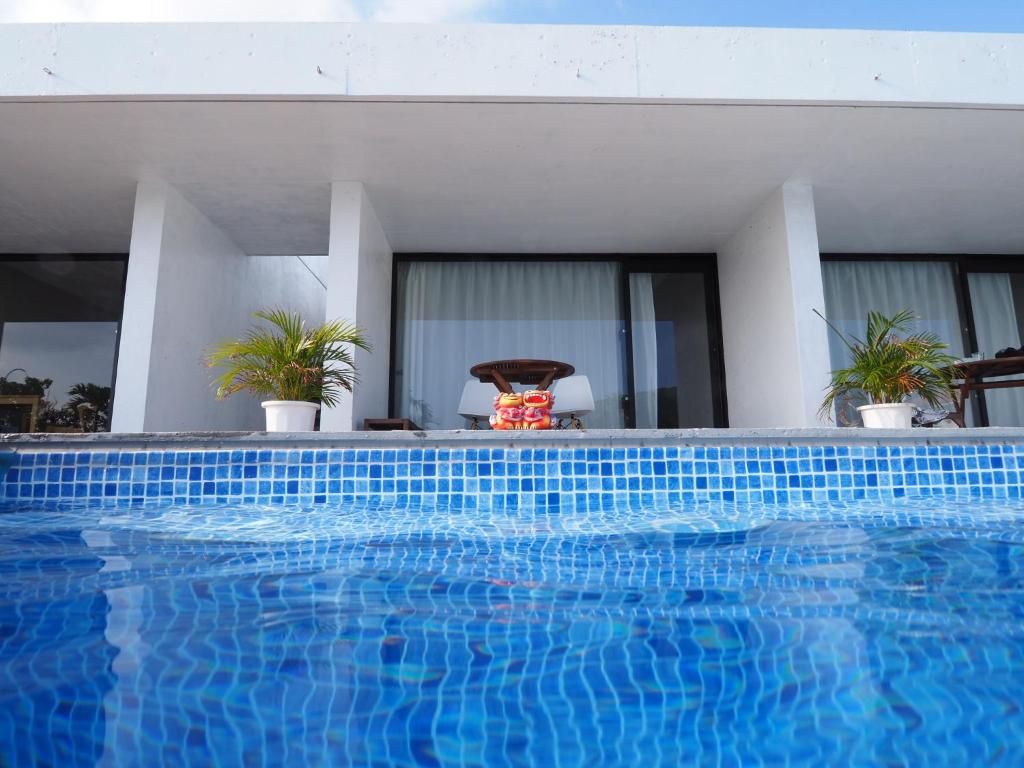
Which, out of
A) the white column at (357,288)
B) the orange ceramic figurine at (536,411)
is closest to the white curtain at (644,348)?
the white column at (357,288)

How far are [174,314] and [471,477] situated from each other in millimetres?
3473

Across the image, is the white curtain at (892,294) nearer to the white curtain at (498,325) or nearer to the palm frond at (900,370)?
the white curtain at (498,325)

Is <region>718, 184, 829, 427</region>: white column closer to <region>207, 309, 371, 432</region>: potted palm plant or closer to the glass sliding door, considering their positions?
the glass sliding door

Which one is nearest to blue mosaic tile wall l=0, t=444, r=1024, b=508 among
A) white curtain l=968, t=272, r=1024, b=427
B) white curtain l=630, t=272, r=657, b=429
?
white curtain l=630, t=272, r=657, b=429

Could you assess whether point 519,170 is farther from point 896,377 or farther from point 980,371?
point 980,371

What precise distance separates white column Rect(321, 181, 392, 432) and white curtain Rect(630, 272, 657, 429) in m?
2.53

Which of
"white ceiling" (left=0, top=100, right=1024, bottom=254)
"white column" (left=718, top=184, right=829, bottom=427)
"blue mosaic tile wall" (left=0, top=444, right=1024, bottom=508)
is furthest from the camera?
"white column" (left=718, top=184, right=829, bottom=427)

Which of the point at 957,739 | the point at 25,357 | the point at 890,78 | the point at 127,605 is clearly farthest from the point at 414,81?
the point at 25,357

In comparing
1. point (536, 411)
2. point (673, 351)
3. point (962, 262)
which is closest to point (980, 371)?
point (673, 351)

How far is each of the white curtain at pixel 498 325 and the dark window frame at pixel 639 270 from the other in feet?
0.19

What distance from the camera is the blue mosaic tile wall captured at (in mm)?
3234

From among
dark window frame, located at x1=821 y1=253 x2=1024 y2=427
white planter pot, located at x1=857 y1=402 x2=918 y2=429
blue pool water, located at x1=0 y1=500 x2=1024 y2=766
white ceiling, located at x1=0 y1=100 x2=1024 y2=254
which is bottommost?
blue pool water, located at x1=0 y1=500 x2=1024 y2=766

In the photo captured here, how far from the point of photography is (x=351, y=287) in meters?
5.25

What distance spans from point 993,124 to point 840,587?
4.44 meters
